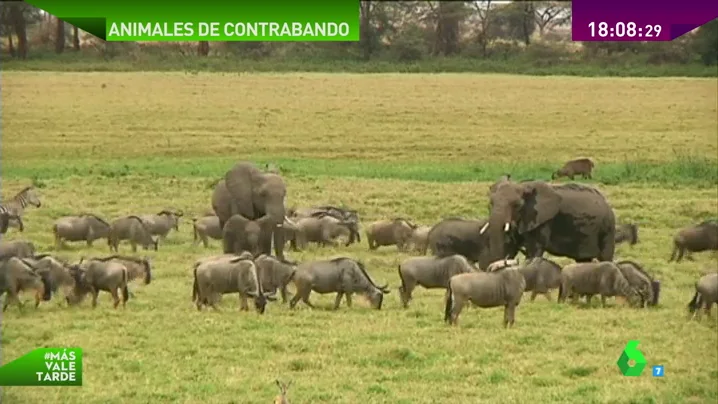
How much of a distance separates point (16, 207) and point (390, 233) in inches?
236

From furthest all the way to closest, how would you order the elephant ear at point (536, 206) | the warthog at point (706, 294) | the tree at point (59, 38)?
the elephant ear at point (536, 206) → the warthog at point (706, 294) → the tree at point (59, 38)

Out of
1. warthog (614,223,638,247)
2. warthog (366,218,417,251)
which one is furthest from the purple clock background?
warthog (614,223,638,247)

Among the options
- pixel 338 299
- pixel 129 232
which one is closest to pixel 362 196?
pixel 129 232

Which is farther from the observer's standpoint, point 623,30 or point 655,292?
point 655,292

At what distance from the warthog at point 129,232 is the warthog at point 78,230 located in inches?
5.7

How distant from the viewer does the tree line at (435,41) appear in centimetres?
967

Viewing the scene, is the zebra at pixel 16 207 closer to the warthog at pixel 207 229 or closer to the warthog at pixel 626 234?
the warthog at pixel 207 229

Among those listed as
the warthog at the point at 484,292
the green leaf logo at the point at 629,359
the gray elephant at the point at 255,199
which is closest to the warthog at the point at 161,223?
the gray elephant at the point at 255,199

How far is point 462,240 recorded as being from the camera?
1611 cm

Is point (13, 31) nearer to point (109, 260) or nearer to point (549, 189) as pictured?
point (109, 260)

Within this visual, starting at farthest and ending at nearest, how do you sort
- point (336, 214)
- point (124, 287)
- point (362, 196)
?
point (362, 196) → point (336, 214) → point (124, 287)

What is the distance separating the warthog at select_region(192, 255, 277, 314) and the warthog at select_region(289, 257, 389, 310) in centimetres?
41

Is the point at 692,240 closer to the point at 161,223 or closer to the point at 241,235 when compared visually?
the point at 241,235

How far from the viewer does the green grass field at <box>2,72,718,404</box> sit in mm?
9867
